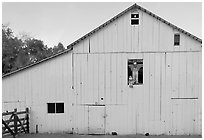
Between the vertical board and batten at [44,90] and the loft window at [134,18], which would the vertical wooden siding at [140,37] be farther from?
the vertical board and batten at [44,90]

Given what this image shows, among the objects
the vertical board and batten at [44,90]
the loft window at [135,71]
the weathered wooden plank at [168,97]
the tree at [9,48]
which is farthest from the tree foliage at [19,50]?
the weathered wooden plank at [168,97]

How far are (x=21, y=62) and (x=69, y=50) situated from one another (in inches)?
1173

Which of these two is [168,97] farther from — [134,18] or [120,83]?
[134,18]

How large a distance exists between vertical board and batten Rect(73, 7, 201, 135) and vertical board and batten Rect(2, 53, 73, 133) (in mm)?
674

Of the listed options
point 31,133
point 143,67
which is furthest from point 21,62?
point 143,67

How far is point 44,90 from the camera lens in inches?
573

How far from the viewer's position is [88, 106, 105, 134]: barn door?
1455 cm

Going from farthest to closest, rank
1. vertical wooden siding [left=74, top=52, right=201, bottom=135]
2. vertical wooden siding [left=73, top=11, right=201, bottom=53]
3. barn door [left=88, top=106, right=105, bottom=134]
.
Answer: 1. barn door [left=88, top=106, right=105, bottom=134]
2. vertical wooden siding [left=74, top=52, right=201, bottom=135]
3. vertical wooden siding [left=73, top=11, right=201, bottom=53]

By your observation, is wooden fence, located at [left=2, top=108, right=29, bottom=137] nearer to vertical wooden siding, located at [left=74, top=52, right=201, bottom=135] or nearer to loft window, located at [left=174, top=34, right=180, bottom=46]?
vertical wooden siding, located at [left=74, top=52, right=201, bottom=135]

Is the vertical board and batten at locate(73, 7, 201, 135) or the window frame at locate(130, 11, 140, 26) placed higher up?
the window frame at locate(130, 11, 140, 26)

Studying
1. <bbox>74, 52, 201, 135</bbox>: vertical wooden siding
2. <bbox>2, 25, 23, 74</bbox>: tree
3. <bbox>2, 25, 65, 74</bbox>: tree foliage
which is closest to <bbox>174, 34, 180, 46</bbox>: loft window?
<bbox>74, 52, 201, 135</bbox>: vertical wooden siding

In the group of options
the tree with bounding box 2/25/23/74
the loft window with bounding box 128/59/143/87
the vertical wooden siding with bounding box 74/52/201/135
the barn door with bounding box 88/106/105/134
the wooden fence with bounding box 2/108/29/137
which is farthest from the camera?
the tree with bounding box 2/25/23/74

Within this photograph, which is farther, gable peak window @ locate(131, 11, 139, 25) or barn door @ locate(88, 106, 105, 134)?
barn door @ locate(88, 106, 105, 134)

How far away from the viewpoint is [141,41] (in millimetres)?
14266
